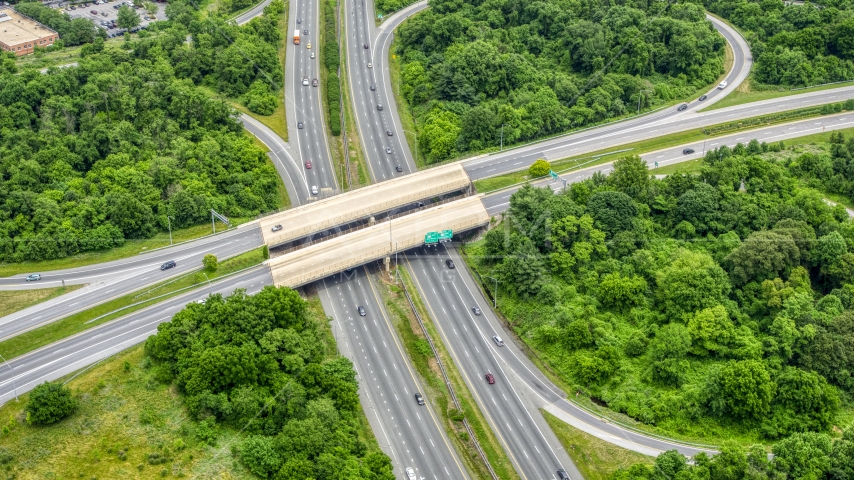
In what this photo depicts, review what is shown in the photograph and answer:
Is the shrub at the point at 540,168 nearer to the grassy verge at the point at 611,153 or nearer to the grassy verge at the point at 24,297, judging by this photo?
the grassy verge at the point at 611,153

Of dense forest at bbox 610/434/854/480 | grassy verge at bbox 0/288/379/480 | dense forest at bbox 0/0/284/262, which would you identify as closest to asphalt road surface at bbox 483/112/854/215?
dense forest at bbox 0/0/284/262

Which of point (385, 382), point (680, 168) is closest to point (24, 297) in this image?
point (385, 382)

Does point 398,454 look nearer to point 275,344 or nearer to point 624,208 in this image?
point 275,344

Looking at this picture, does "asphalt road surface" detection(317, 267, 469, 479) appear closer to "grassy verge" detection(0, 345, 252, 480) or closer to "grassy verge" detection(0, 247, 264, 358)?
"grassy verge" detection(0, 247, 264, 358)

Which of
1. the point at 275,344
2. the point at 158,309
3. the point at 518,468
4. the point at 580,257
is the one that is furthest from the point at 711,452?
the point at 158,309

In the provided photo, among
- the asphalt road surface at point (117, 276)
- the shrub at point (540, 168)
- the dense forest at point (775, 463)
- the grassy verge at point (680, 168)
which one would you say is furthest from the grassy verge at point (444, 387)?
the grassy verge at point (680, 168)

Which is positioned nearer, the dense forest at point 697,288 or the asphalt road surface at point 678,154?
the dense forest at point 697,288

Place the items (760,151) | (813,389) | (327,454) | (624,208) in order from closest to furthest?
(327,454) < (813,389) < (624,208) < (760,151)
